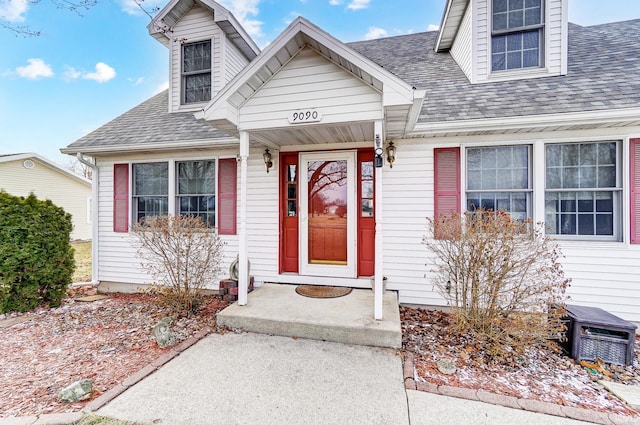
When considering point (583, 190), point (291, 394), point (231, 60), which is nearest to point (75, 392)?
point (291, 394)

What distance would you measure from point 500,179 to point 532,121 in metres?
0.89

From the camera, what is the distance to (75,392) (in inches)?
96.4

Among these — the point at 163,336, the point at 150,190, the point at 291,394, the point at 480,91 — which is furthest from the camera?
the point at 150,190

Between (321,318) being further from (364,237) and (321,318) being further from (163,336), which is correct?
(163,336)

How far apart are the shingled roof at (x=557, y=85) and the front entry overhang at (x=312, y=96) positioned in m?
1.20

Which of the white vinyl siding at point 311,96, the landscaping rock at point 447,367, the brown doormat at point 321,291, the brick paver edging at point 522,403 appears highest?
the white vinyl siding at point 311,96

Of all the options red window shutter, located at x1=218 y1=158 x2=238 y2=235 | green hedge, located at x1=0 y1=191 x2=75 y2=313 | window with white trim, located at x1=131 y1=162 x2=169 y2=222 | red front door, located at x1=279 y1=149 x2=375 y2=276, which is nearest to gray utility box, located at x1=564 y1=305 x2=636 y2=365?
red front door, located at x1=279 y1=149 x2=375 y2=276

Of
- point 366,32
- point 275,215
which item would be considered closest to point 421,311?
point 275,215

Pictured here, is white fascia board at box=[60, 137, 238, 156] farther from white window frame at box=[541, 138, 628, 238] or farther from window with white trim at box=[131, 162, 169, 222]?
white window frame at box=[541, 138, 628, 238]

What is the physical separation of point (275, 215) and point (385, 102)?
2829mm

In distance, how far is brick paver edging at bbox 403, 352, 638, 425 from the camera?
222 cm

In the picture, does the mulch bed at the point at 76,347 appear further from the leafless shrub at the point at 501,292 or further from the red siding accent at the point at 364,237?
the leafless shrub at the point at 501,292

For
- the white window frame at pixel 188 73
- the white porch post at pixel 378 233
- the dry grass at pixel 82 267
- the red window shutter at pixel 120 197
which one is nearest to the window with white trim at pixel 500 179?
the white porch post at pixel 378 233

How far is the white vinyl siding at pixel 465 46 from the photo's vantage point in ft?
17.1
